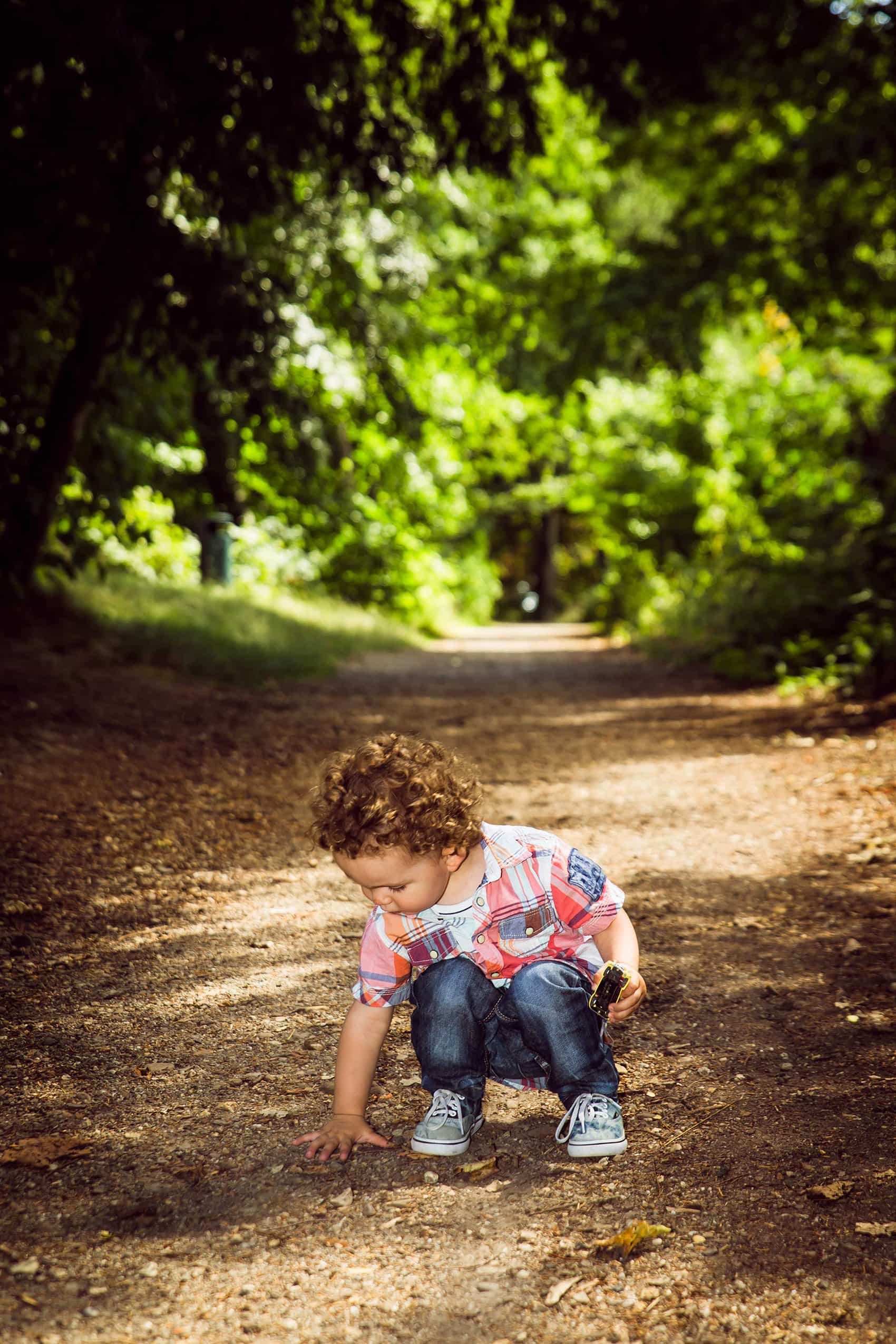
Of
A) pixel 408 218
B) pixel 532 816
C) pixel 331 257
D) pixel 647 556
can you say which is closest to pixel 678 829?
pixel 532 816

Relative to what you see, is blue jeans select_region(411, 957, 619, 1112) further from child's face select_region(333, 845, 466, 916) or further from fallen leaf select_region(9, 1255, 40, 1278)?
fallen leaf select_region(9, 1255, 40, 1278)

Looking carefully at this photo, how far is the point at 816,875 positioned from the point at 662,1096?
2072 mm

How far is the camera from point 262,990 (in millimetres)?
3215

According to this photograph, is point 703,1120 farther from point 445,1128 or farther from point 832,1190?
point 445,1128

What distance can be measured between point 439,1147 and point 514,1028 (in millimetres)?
329

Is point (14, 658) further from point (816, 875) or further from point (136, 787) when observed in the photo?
point (816, 875)

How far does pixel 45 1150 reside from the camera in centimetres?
229

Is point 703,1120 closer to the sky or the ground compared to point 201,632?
closer to the ground

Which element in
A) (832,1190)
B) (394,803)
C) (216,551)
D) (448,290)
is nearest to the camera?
(832,1190)

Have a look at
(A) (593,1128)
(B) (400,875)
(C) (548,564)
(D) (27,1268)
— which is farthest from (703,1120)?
(C) (548,564)

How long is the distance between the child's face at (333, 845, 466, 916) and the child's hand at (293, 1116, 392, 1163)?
1.54 ft

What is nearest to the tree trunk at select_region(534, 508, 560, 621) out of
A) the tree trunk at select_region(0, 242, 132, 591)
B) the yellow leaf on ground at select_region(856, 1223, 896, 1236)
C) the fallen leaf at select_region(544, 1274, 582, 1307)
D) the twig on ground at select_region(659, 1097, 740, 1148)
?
the tree trunk at select_region(0, 242, 132, 591)

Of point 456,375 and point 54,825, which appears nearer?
point 54,825

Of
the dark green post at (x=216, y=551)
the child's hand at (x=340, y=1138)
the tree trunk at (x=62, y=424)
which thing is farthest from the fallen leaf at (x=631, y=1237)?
the dark green post at (x=216, y=551)
